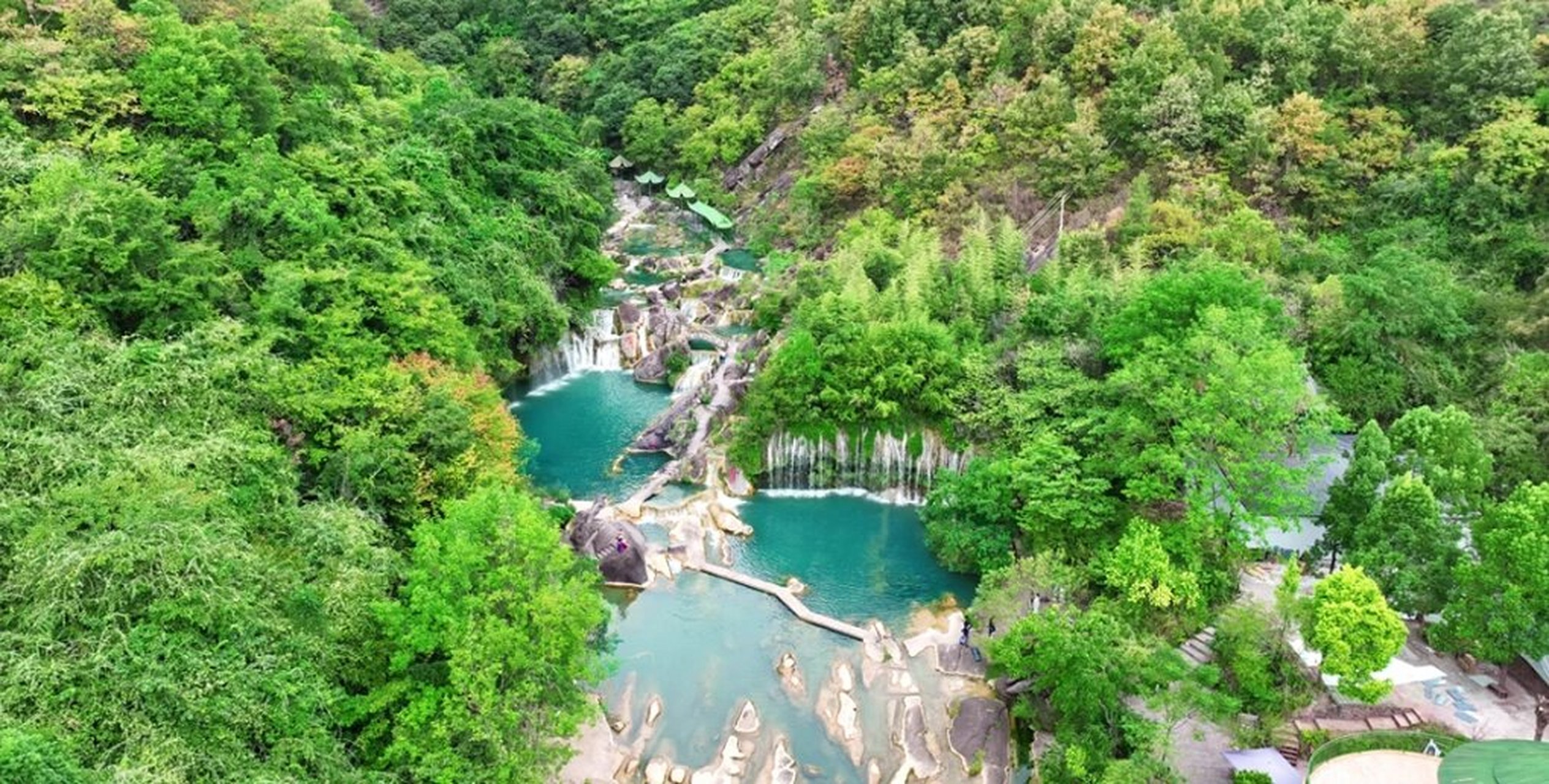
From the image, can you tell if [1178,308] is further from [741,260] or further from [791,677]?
[741,260]

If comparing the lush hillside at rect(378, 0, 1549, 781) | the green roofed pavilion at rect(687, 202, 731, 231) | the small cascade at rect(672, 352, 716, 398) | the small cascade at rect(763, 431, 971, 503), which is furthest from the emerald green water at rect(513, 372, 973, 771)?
the green roofed pavilion at rect(687, 202, 731, 231)

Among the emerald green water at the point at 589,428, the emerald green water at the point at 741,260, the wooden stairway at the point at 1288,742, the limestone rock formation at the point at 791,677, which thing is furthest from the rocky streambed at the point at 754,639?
the emerald green water at the point at 741,260

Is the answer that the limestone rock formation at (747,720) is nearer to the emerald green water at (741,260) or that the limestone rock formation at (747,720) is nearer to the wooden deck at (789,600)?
the wooden deck at (789,600)

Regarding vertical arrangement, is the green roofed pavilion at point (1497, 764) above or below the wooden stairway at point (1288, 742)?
above

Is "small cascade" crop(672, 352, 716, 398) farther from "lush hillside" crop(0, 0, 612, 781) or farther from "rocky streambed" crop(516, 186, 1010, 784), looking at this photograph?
"lush hillside" crop(0, 0, 612, 781)

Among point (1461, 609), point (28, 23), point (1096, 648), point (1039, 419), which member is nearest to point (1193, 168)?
point (1039, 419)

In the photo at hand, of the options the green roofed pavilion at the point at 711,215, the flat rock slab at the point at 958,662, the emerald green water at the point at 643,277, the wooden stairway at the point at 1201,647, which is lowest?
the flat rock slab at the point at 958,662

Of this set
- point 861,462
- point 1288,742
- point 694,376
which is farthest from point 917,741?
point 694,376

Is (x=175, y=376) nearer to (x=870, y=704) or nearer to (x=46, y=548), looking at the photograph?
(x=46, y=548)
